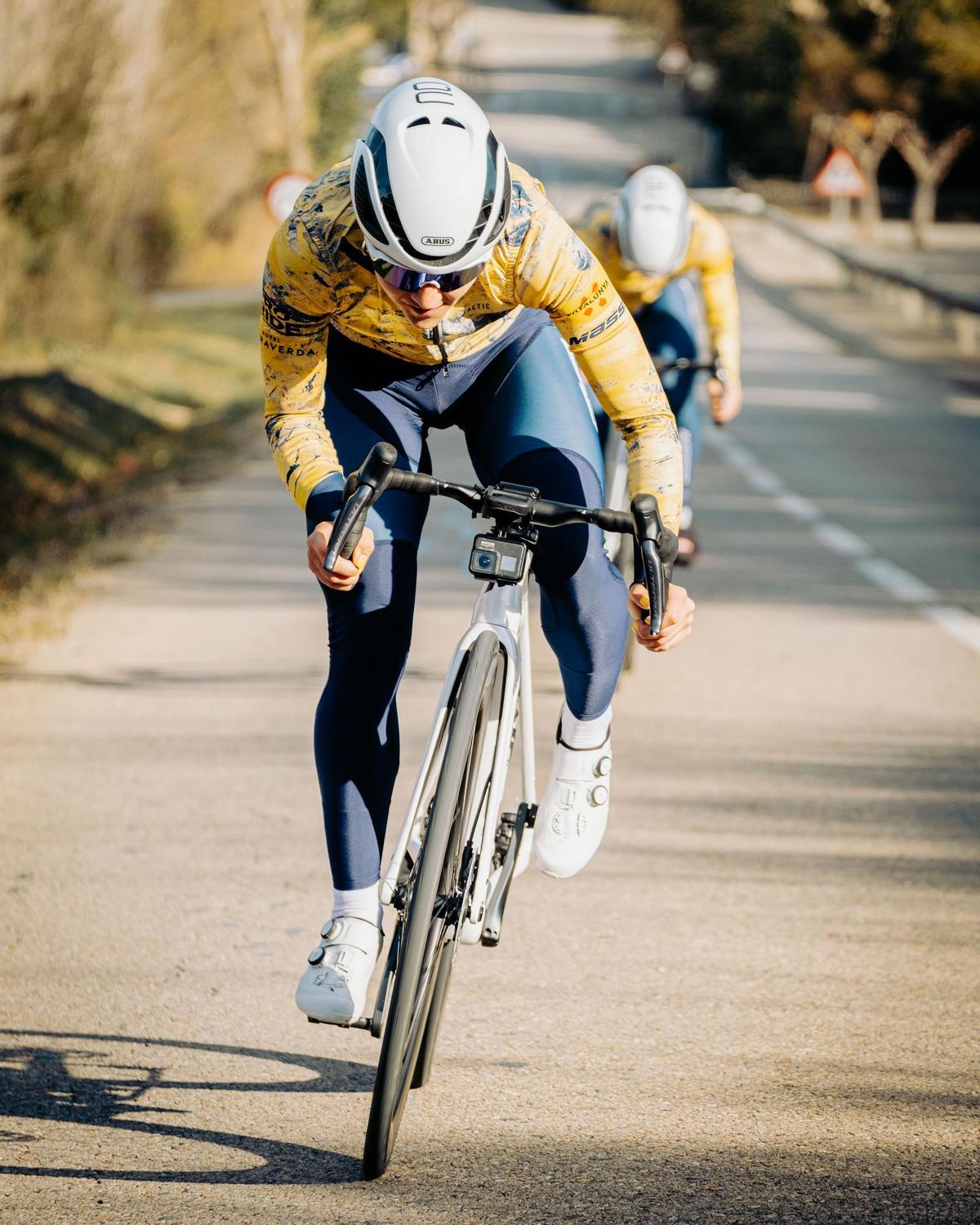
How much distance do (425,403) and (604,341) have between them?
0.52 metres

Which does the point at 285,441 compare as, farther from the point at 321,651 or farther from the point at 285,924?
the point at 321,651

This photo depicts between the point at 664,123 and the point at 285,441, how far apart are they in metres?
69.9

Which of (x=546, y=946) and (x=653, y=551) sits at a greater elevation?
(x=653, y=551)

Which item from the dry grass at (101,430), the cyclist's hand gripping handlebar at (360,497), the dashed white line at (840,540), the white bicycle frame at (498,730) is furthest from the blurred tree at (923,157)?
the cyclist's hand gripping handlebar at (360,497)

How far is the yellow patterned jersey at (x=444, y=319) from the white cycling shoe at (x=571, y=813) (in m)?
0.70

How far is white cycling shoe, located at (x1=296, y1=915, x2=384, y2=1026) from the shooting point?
11.5 ft

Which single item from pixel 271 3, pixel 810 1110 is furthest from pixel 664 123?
pixel 810 1110

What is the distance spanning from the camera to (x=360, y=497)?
3.16m

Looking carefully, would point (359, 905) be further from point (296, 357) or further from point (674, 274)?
point (674, 274)

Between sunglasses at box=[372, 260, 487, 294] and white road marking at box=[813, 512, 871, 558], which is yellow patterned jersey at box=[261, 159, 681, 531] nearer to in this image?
sunglasses at box=[372, 260, 487, 294]

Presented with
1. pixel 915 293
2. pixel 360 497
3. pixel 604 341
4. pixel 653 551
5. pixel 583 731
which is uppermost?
pixel 604 341

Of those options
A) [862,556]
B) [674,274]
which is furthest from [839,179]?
[674,274]

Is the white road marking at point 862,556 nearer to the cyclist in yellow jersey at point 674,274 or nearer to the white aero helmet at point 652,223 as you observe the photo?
the cyclist in yellow jersey at point 674,274

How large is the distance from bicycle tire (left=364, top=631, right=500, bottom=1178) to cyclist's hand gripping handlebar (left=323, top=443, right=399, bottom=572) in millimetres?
409
